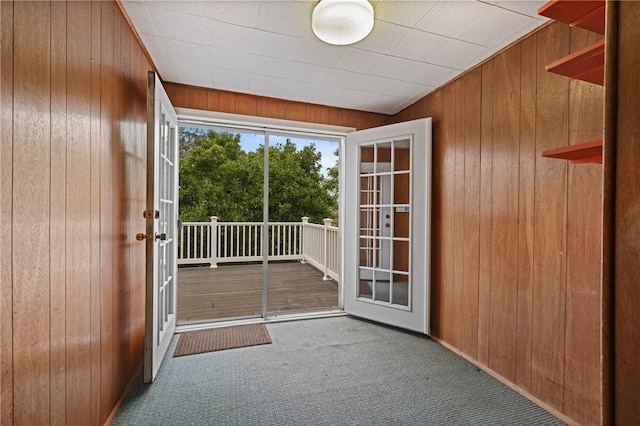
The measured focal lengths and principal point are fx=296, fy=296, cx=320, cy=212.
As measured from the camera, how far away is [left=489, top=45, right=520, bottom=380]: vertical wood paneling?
2.00 meters

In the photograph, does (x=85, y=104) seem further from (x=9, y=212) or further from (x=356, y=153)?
(x=356, y=153)

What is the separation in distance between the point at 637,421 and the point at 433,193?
2.37 meters

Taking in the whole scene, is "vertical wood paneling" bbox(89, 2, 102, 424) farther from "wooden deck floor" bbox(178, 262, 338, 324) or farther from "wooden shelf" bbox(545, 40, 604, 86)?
"wooden shelf" bbox(545, 40, 604, 86)

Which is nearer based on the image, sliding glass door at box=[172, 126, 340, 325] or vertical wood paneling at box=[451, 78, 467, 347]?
vertical wood paneling at box=[451, 78, 467, 347]

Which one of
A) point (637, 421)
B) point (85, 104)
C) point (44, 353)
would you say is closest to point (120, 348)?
point (44, 353)

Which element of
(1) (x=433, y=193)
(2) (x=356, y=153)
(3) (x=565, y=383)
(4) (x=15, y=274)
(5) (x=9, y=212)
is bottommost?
(3) (x=565, y=383)

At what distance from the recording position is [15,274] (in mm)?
916

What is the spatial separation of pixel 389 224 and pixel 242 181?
4738mm

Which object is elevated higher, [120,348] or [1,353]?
[1,353]

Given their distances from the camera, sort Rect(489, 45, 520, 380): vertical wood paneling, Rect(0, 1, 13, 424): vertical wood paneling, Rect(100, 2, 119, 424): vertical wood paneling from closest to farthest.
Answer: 1. Rect(0, 1, 13, 424): vertical wood paneling
2. Rect(100, 2, 119, 424): vertical wood paneling
3. Rect(489, 45, 520, 380): vertical wood paneling

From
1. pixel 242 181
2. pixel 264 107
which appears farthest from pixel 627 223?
pixel 242 181

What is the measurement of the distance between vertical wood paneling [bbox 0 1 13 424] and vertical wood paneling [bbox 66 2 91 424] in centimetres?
32

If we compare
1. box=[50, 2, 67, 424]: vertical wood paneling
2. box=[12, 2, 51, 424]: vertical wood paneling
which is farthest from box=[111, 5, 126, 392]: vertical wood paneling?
box=[12, 2, 51, 424]: vertical wood paneling

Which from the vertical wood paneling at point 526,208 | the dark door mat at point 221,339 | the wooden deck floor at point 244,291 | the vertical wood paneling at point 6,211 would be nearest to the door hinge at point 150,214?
the vertical wood paneling at point 6,211
